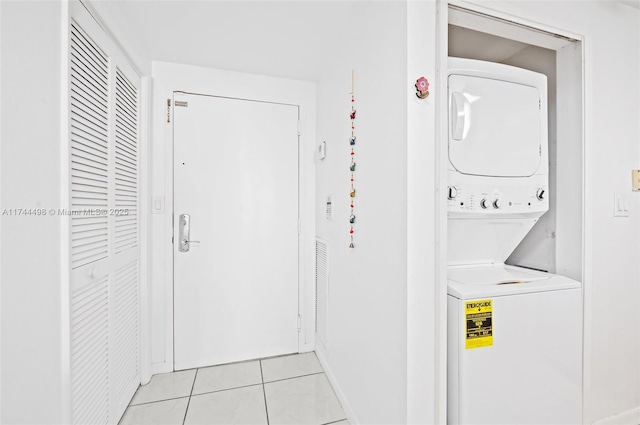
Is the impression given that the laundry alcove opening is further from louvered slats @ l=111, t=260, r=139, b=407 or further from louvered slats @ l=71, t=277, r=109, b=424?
louvered slats @ l=111, t=260, r=139, b=407

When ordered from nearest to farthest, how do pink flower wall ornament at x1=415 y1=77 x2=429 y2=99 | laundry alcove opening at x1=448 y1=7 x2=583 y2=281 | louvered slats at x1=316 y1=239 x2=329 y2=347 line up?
pink flower wall ornament at x1=415 y1=77 x2=429 y2=99 → laundry alcove opening at x1=448 y1=7 x2=583 y2=281 → louvered slats at x1=316 y1=239 x2=329 y2=347

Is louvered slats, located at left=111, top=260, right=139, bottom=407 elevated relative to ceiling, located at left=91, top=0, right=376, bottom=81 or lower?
lower

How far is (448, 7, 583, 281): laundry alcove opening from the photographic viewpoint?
1.40 m

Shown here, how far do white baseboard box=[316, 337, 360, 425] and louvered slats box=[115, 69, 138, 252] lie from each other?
1546 mm

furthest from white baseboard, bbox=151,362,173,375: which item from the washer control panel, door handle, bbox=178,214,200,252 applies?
the washer control panel

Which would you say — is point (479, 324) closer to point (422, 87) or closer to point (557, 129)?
point (422, 87)

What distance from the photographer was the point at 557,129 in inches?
61.1

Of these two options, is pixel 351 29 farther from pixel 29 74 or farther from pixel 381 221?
pixel 29 74

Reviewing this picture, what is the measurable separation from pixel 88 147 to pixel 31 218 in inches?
19.5

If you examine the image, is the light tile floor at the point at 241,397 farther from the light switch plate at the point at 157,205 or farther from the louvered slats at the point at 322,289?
the light switch plate at the point at 157,205

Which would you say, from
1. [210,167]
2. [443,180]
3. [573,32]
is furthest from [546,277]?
[210,167]

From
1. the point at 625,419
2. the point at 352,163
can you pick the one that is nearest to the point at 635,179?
the point at 625,419

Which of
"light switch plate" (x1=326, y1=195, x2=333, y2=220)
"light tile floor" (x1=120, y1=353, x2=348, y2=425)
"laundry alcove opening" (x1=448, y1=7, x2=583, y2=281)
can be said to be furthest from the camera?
"light switch plate" (x1=326, y1=195, x2=333, y2=220)

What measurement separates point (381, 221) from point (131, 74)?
5.78 feet
